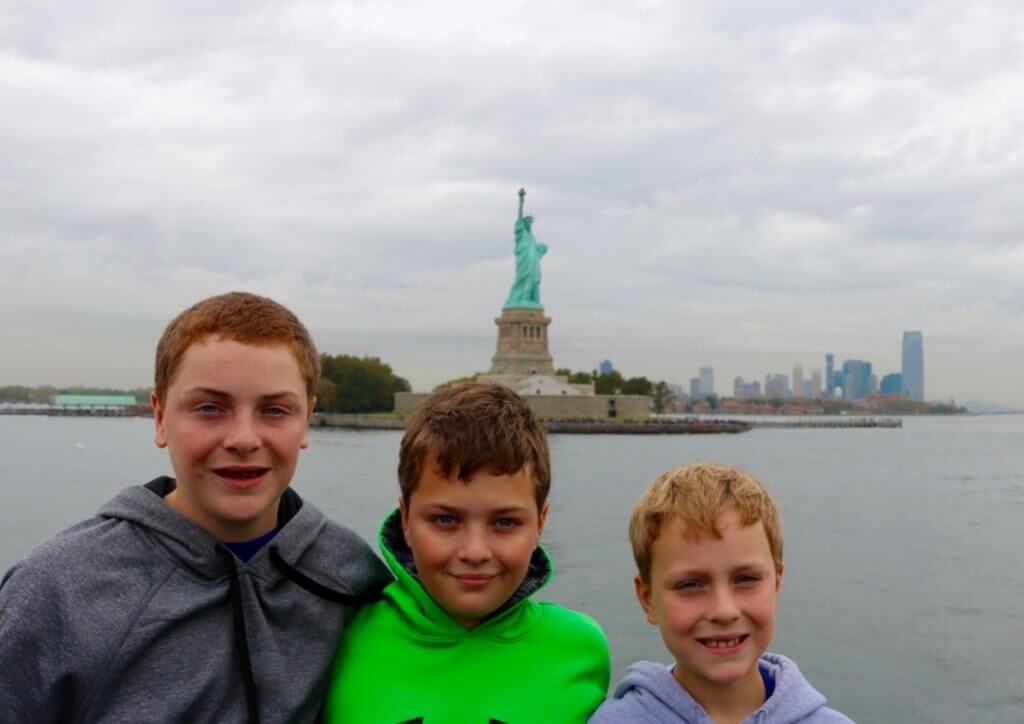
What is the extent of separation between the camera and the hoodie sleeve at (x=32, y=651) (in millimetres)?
2090

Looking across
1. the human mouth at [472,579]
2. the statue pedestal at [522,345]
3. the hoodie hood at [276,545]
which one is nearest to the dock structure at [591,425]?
the statue pedestal at [522,345]

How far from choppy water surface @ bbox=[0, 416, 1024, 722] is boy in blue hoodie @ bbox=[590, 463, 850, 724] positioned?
7141mm

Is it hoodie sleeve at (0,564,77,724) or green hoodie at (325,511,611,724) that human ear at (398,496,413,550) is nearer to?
green hoodie at (325,511,611,724)

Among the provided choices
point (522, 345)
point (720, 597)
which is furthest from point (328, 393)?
point (720, 597)

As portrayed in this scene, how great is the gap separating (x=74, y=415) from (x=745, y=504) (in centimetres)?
12503

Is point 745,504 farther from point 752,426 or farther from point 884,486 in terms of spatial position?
point 752,426

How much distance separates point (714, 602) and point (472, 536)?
0.62 meters

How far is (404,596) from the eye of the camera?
2602mm

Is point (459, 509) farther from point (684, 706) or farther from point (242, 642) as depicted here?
point (684, 706)

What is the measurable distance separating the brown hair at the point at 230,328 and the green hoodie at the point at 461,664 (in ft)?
2.02

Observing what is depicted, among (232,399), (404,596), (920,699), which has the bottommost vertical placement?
(920,699)

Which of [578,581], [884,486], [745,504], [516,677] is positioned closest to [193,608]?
[516,677]

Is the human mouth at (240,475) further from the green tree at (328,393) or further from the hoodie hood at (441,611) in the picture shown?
the green tree at (328,393)

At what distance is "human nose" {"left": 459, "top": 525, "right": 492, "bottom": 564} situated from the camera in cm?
243
